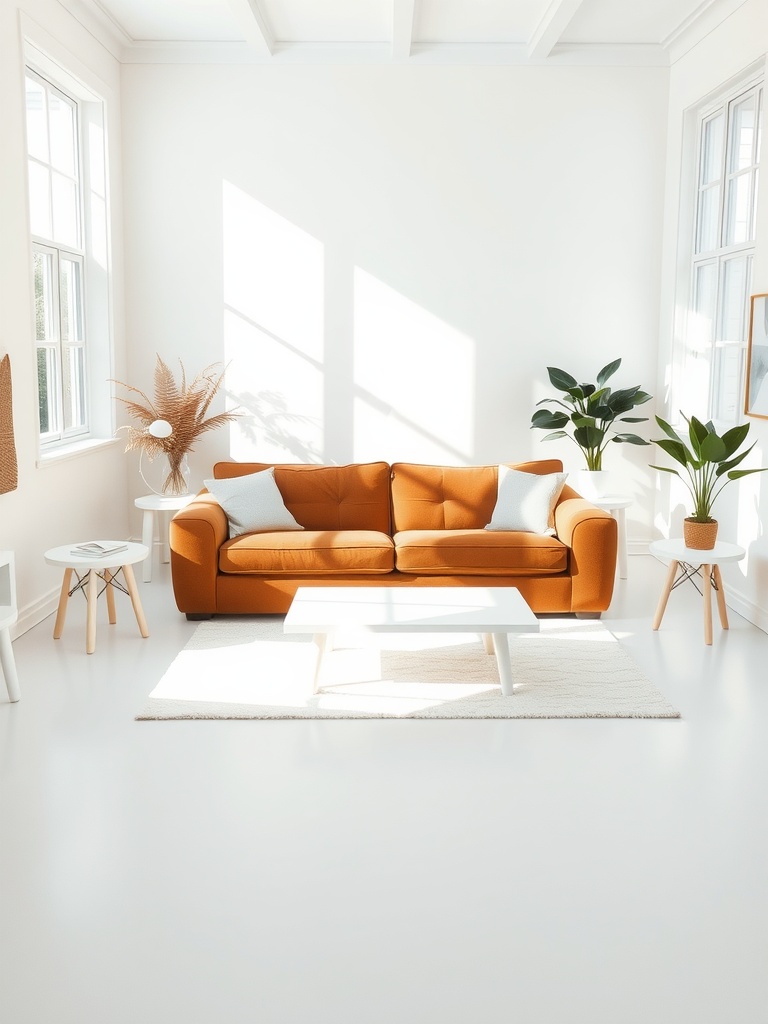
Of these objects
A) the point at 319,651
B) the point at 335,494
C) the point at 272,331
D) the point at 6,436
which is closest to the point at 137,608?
the point at 6,436

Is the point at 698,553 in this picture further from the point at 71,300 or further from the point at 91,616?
the point at 71,300

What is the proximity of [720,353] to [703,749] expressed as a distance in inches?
127

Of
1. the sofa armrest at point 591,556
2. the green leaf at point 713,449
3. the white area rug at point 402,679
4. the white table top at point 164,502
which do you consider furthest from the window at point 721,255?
the white table top at point 164,502

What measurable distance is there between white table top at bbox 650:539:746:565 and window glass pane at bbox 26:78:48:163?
3897 millimetres

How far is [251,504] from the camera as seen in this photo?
5273mm

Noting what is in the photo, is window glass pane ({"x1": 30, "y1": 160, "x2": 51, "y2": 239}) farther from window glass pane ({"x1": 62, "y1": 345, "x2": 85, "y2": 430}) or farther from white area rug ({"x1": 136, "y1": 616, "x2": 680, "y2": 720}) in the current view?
white area rug ({"x1": 136, "y1": 616, "x2": 680, "y2": 720})

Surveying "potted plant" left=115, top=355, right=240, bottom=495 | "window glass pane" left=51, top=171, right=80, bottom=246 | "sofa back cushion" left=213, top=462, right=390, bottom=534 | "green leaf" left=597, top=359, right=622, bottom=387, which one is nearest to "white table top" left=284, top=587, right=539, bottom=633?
"sofa back cushion" left=213, top=462, right=390, bottom=534

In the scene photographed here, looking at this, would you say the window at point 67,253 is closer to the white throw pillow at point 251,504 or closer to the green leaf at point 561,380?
the white throw pillow at point 251,504

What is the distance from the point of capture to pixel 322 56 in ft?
20.5

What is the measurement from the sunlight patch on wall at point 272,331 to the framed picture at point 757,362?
109 inches

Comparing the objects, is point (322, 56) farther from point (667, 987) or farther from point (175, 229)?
point (667, 987)

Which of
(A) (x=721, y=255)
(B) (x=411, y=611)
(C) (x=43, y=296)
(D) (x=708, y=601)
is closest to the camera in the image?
(B) (x=411, y=611)

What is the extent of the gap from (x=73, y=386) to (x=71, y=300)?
1.72 ft

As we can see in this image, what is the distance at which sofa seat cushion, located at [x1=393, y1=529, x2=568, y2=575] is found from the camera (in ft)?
16.2
